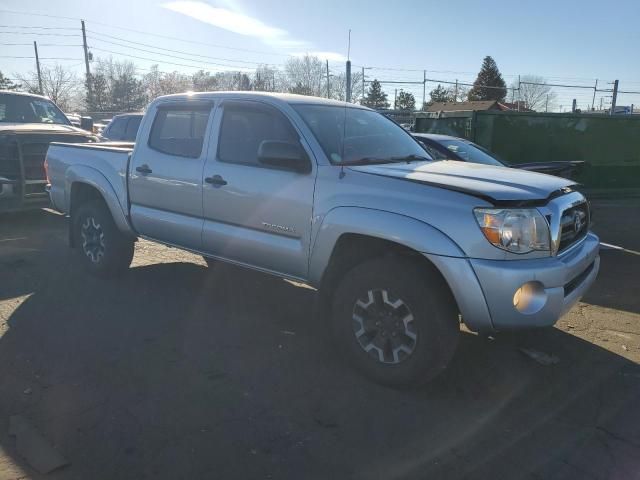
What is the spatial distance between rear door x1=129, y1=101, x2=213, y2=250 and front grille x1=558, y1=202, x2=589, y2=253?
2.89 meters

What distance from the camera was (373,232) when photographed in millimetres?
3441

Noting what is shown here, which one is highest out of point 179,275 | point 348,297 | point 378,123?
point 378,123

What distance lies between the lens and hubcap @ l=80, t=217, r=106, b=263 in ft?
19.0

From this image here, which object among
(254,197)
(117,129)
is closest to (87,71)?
(117,129)

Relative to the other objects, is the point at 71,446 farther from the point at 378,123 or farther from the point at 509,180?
the point at 378,123

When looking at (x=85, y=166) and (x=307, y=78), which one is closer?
(x=85, y=166)

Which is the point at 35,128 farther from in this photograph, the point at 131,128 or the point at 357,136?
the point at 357,136

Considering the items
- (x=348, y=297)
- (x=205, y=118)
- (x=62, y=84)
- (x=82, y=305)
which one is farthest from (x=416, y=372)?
(x=62, y=84)

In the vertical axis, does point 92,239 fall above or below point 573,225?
below

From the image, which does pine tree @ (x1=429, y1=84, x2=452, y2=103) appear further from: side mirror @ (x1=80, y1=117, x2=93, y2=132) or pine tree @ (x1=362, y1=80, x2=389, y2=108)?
side mirror @ (x1=80, y1=117, x2=93, y2=132)

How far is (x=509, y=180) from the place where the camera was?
363 cm

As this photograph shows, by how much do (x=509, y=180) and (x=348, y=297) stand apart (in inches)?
53.4

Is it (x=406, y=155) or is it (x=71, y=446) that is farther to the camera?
(x=406, y=155)

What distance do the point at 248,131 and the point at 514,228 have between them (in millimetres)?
2345
